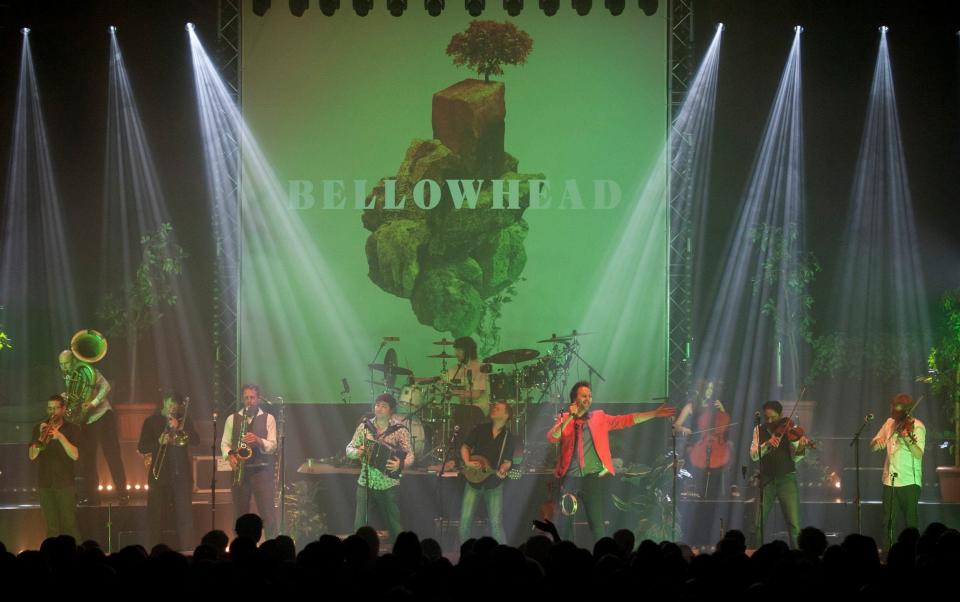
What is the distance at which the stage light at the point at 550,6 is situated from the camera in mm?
13195

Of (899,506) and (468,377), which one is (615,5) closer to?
(468,377)

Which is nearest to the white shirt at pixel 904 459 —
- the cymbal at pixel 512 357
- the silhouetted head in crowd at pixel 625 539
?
the cymbal at pixel 512 357

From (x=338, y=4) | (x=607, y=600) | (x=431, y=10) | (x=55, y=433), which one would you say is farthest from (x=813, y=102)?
(x=607, y=600)

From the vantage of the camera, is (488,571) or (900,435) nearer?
(488,571)

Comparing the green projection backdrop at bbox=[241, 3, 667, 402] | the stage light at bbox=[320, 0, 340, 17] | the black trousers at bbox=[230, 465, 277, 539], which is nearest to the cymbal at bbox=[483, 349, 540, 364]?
the green projection backdrop at bbox=[241, 3, 667, 402]

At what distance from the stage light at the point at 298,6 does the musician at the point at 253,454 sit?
180 inches

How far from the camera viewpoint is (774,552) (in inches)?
222

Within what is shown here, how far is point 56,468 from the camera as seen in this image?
11148 mm

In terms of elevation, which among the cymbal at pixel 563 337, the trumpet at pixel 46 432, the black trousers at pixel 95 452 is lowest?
the black trousers at pixel 95 452

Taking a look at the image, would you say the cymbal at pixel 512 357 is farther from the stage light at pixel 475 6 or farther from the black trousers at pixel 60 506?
the black trousers at pixel 60 506

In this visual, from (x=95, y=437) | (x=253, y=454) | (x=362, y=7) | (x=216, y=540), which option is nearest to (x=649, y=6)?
(x=362, y=7)

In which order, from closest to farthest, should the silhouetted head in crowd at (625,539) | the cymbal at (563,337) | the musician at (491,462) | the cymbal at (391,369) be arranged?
the silhouetted head in crowd at (625,539)
the musician at (491,462)
the cymbal at (391,369)
the cymbal at (563,337)

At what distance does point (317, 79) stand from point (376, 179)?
1382 millimetres

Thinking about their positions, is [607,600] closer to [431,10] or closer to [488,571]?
[488,571]
